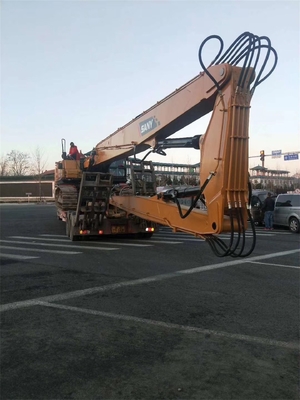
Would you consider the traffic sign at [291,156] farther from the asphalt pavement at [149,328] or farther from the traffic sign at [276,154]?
the asphalt pavement at [149,328]

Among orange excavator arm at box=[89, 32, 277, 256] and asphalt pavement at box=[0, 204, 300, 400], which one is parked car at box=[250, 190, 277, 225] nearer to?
asphalt pavement at box=[0, 204, 300, 400]

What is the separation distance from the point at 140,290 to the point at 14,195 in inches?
2428

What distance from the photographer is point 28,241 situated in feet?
47.5

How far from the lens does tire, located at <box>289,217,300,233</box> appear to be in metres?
17.4

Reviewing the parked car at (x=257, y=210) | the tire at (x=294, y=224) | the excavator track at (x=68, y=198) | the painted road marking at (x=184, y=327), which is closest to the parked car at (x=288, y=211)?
the tire at (x=294, y=224)

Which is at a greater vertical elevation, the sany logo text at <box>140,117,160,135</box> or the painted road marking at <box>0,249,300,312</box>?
the sany logo text at <box>140,117,160,135</box>

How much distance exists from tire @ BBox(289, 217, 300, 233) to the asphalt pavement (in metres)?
7.38

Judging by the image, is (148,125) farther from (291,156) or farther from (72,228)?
(291,156)

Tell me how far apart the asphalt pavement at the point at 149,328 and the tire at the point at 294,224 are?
7379 mm

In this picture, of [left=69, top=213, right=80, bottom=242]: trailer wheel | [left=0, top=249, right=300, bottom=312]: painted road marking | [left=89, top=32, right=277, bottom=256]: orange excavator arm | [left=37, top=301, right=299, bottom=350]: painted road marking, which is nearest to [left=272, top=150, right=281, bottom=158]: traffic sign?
[left=69, top=213, right=80, bottom=242]: trailer wheel

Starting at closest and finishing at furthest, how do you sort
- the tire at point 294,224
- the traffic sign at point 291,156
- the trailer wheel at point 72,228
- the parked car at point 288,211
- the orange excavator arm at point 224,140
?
the orange excavator arm at point 224,140
the trailer wheel at point 72,228
the tire at point 294,224
the parked car at point 288,211
the traffic sign at point 291,156

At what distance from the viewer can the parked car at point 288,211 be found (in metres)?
17.6

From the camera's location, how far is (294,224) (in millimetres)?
17609

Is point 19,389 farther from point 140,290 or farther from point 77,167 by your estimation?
point 77,167
